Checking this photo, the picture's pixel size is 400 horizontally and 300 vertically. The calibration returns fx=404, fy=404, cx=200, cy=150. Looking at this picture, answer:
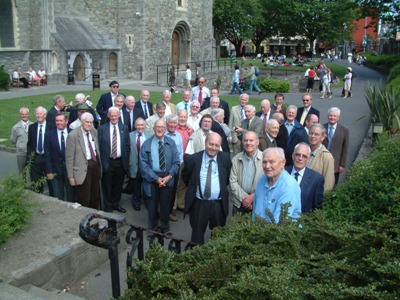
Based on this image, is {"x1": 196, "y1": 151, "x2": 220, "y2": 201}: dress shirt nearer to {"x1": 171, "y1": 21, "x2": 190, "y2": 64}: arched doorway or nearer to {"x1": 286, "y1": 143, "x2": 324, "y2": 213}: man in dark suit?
{"x1": 286, "y1": 143, "x2": 324, "y2": 213}: man in dark suit

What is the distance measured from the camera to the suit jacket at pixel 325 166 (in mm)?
5617

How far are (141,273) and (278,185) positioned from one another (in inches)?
70.2

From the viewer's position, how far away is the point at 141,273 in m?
3.01

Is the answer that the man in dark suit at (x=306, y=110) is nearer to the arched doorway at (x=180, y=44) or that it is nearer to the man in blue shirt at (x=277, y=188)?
the man in blue shirt at (x=277, y=188)

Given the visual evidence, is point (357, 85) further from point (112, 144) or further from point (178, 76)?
point (112, 144)

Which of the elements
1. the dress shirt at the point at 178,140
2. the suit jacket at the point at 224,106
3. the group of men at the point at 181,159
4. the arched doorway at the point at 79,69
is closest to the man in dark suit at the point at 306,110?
the group of men at the point at 181,159

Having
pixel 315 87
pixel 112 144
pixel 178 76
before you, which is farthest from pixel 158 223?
pixel 178 76

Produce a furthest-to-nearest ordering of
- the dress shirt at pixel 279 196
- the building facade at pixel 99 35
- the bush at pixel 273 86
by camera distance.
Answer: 1. the building facade at pixel 99 35
2. the bush at pixel 273 86
3. the dress shirt at pixel 279 196

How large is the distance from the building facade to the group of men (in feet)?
68.6

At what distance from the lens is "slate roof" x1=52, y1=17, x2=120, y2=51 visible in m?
27.7

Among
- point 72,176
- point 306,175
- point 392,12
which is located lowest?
point 72,176

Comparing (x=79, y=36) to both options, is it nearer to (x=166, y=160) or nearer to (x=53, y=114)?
(x=53, y=114)

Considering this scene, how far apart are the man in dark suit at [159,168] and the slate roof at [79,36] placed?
2313cm

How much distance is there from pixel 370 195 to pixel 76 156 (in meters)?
4.46
